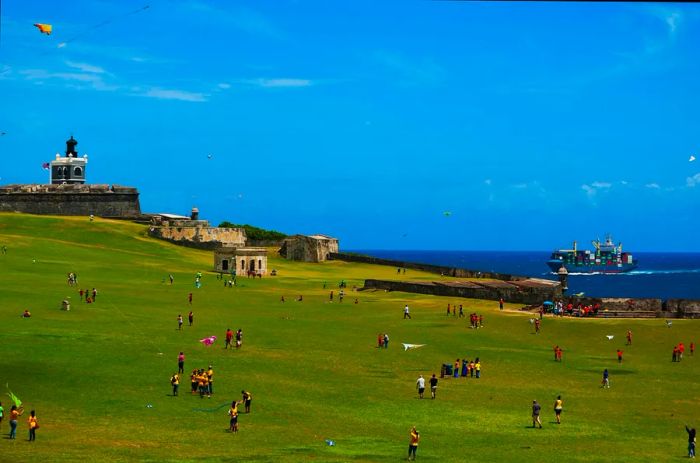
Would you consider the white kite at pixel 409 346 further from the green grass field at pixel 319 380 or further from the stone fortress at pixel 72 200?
the stone fortress at pixel 72 200

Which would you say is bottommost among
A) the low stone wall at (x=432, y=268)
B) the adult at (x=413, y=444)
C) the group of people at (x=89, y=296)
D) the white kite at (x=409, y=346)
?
the adult at (x=413, y=444)

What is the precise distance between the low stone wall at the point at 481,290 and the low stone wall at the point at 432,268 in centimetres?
1770

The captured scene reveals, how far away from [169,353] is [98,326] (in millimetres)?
7126

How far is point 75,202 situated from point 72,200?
0.42m

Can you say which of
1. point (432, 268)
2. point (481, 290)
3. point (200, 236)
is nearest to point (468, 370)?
point (481, 290)

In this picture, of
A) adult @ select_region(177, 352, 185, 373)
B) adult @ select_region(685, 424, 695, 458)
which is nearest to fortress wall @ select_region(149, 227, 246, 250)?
adult @ select_region(177, 352, 185, 373)

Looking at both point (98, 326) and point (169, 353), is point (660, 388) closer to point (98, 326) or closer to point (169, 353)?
point (169, 353)

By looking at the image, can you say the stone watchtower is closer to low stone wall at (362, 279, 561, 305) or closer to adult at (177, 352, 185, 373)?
low stone wall at (362, 279, 561, 305)

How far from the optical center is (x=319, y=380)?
36.3 metres

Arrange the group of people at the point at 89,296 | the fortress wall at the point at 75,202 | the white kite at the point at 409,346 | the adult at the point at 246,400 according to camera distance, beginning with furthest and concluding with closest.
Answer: the fortress wall at the point at 75,202, the group of people at the point at 89,296, the white kite at the point at 409,346, the adult at the point at 246,400

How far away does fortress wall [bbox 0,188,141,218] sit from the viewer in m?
117

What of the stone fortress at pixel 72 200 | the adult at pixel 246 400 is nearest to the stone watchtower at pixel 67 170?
the stone fortress at pixel 72 200

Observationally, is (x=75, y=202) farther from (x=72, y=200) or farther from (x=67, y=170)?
(x=67, y=170)

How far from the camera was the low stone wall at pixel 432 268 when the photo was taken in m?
92.2
